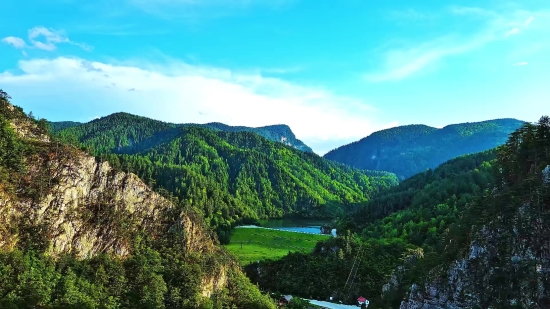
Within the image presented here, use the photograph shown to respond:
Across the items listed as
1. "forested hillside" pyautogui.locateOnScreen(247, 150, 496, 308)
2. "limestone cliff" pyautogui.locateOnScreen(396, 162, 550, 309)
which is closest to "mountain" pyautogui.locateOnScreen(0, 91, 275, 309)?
"forested hillside" pyautogui.locateOnScreen(247, 150, 496, 308)

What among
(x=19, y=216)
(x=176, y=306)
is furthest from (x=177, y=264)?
(x=19, y=216)

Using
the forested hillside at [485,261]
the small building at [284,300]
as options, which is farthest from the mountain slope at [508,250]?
the small building at [284,300]

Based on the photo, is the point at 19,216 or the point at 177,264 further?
the point at 177,264

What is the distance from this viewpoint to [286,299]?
10150 centimetres

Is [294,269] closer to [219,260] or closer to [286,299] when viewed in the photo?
[286,299]

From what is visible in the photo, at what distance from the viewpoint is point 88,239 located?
73.6 m

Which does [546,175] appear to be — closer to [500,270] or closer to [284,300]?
[500,270]

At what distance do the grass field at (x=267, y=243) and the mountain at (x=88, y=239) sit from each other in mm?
53481

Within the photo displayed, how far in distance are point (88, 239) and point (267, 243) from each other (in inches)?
4200

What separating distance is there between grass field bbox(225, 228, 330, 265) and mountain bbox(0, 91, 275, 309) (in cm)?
5348

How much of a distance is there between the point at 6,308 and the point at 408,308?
59.4m

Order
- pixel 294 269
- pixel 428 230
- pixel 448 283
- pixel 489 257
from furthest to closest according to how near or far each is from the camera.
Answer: pixel 428 230, pixel 294 269, pixel 448 283, pixel 489 257

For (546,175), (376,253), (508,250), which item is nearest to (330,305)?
(376,253)

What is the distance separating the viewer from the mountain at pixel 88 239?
206 feet
